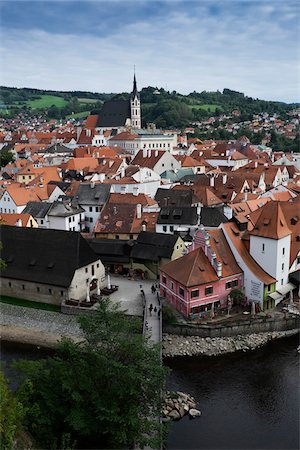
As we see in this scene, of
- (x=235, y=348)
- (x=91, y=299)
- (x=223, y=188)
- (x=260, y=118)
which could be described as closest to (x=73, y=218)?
(x=91, y=299)

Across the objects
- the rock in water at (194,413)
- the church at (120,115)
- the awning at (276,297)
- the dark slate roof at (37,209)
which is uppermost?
the church at (120,115)

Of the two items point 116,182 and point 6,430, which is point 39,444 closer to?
point 6,430

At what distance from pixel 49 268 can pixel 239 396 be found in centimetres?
1482

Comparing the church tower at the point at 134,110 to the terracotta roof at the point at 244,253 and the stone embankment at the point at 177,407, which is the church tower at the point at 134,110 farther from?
the stone embankment at the point at 177,407

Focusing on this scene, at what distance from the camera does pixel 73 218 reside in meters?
45.3

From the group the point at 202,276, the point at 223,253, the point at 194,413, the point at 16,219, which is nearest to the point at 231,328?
the point at 202,276

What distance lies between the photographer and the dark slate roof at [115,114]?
396 ft

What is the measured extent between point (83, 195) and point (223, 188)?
53.8 ft

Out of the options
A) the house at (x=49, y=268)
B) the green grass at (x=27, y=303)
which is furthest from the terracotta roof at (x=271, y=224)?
the green grass at (x=27, y=303)

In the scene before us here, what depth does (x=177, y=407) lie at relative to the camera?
21.9m

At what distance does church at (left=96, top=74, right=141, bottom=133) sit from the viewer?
12012cm

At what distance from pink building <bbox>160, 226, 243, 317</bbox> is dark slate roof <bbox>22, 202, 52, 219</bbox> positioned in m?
16.4

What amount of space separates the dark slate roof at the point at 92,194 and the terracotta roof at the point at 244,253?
1766 cm

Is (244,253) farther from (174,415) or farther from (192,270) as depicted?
(174,415)
